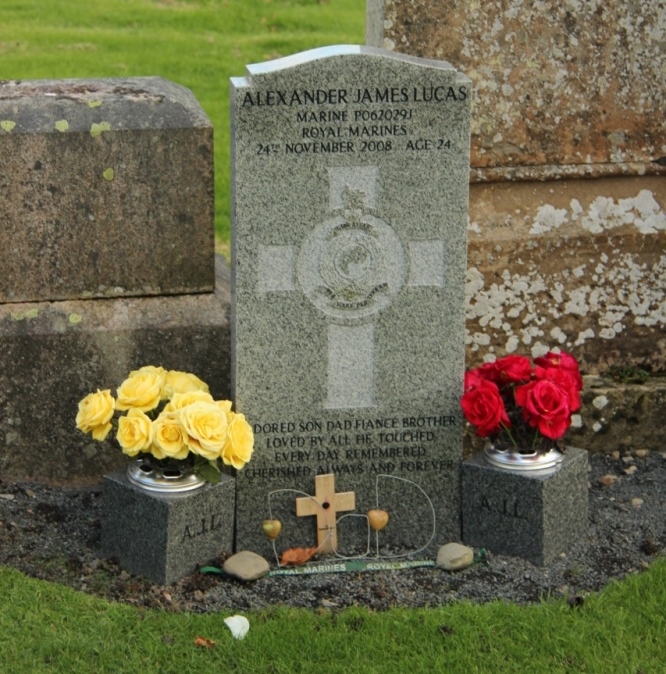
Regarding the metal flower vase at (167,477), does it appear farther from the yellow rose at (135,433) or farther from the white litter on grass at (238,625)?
the white litter on grass at (238,625)

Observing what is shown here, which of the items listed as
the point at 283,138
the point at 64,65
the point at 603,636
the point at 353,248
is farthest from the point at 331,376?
the point at 64,65

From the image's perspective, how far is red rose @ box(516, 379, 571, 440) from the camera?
4.96 m

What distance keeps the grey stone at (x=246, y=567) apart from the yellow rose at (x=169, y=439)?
461 mm

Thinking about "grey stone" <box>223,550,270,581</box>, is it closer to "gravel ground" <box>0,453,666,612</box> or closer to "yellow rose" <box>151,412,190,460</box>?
"gravel ground" <box>0,453,666,612</box>

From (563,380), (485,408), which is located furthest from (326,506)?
(563,380)

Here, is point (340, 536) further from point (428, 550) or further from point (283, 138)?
point (283, 138)

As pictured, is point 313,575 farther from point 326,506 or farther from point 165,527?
point 165,527

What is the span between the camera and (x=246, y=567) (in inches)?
193

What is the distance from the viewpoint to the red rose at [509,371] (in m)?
5.09

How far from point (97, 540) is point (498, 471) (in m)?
1.54

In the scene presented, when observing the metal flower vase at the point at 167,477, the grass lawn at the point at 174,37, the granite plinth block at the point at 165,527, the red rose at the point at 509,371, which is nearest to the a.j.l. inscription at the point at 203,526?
the granite plinth block at the point at 165,527

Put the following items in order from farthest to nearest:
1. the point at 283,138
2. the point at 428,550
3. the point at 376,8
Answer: the point at 376,8 < the point at 428,550 < the point at 283,138

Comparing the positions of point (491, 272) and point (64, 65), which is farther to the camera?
point (64, 65)

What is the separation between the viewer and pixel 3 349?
5500mm
